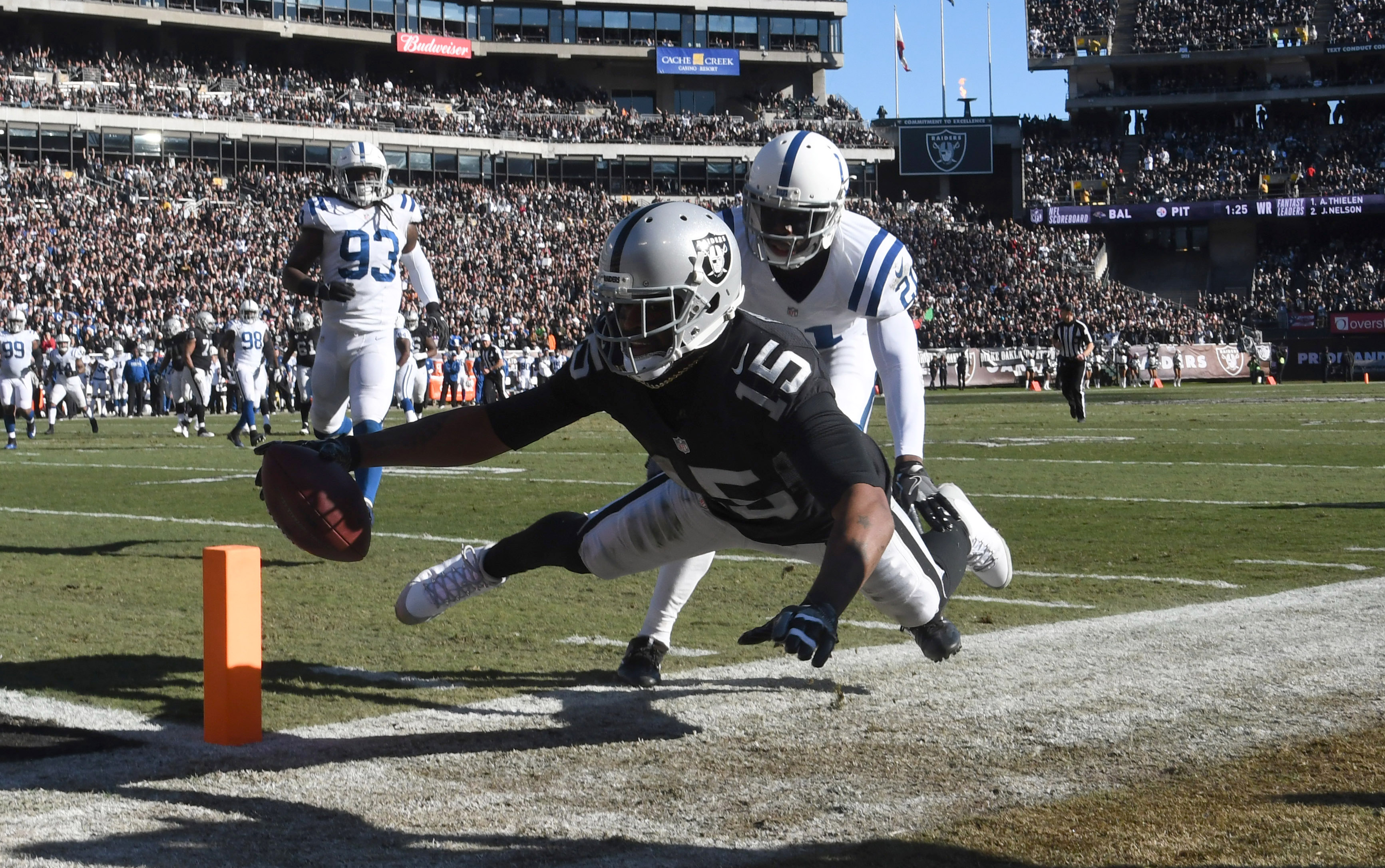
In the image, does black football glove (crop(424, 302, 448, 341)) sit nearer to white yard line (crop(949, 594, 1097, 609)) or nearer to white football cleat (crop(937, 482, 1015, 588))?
white yard line (crop(949, 594, 1097, 609))

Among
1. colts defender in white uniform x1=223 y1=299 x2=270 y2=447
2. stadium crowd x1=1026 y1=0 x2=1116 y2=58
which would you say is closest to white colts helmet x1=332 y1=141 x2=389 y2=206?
colts defender in white uniform x1=223 y1=299 x2=270 y2=447

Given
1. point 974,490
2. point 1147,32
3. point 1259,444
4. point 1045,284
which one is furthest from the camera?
point 1147,32

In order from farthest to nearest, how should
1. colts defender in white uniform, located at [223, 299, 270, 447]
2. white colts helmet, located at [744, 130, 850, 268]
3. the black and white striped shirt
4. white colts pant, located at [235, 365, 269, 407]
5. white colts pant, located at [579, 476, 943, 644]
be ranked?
the black and white striped shirt
white colts pant, located at [235, 365, 269, 407]
colts defender in white uniform, located at [223, 299, 270, 447]
white colts helmet, located at [744, 130, 850, 268]
white colts pant, located at [579, 476, 943, 644]

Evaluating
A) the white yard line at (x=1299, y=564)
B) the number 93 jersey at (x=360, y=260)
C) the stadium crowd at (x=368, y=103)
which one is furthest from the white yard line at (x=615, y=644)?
the stadium crowd at (x=368, y=103)

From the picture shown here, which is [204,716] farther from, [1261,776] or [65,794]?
[1261,776]

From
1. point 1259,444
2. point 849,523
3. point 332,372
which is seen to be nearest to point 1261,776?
point 849,523

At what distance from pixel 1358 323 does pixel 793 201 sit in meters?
45.5

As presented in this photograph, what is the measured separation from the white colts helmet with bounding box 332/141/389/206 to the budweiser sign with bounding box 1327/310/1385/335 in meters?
42.7

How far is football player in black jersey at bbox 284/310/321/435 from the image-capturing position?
1934cm

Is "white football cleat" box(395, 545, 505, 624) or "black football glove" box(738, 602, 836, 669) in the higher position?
"black football glove" box(738, 602, 836, 669)

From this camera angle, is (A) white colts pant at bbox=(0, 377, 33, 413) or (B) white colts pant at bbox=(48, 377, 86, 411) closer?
(A) white colts pant at bbox=(0, 377, 33, 413)

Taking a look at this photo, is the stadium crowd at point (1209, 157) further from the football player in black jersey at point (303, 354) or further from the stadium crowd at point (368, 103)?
the football player in black jersey at point (303, 354)

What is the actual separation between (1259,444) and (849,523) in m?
12.9

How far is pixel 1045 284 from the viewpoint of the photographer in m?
49.0
